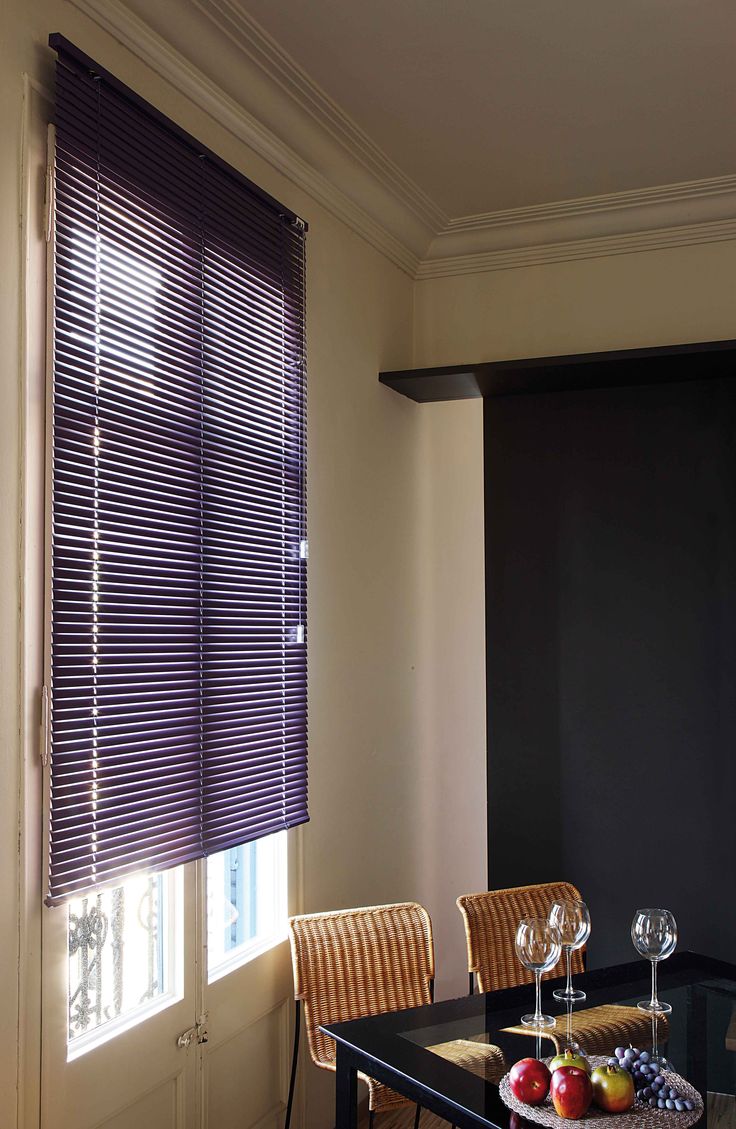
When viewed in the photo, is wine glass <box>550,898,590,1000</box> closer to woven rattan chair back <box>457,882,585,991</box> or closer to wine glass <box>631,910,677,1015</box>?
wine glass <box>631,910,677,1015</box>

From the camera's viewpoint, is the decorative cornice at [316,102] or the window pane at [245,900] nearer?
the decorative cornice at [316,102]

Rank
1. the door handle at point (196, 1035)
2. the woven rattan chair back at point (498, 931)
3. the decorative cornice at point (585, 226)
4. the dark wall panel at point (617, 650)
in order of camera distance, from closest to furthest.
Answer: the door handle at point (196, 1035), the woven rattan chair back at point (498, 931), the decorative cornice at point (585, 226), the dark wall panel at point (617, 650)

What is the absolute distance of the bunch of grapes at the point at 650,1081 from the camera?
1.69 m

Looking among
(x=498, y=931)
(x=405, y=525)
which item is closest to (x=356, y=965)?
(x=498, y=931)

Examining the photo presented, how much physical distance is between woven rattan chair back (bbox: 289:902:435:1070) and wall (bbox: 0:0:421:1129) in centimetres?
22

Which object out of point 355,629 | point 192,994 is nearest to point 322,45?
point 355,629

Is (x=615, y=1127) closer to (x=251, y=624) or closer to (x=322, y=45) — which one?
(x=251, y=624)

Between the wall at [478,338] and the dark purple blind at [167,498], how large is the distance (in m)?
1.03

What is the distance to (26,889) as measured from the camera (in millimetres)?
1976

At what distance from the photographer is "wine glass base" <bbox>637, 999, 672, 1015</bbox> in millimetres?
2111

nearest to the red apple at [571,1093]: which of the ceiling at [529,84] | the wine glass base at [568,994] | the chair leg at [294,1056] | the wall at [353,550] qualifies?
the wine glass base at [568,994]

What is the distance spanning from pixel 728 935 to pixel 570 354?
7.02 feet

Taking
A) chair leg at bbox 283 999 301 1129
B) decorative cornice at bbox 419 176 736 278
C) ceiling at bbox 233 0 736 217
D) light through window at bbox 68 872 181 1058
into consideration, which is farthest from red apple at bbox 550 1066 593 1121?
decorative cornice at bbox 419 176 736 278

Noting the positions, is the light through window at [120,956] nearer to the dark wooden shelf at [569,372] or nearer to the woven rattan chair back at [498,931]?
the woven rattan chair back at [498,931]
